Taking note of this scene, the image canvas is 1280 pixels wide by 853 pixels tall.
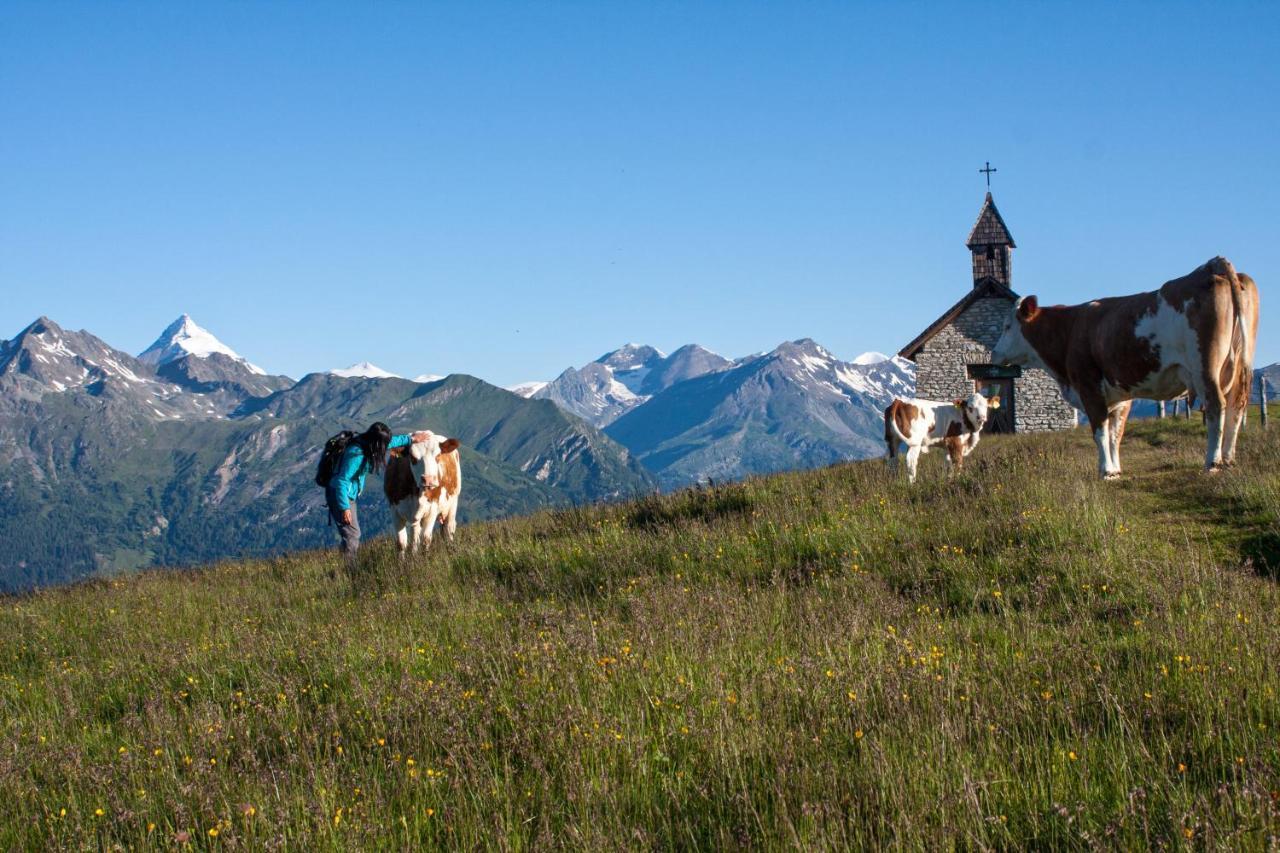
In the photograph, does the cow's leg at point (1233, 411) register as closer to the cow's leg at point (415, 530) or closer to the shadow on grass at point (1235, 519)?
the shadow on grass at point (1235, 519)

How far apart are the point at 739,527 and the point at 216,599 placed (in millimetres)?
6107

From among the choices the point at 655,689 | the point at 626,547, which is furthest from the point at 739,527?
the point at 655,689

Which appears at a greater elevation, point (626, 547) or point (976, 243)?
point (976, 243)

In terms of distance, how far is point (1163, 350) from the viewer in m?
13.1

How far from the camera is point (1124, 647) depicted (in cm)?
657

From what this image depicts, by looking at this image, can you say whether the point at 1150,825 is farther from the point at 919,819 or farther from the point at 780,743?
the point at 780,743

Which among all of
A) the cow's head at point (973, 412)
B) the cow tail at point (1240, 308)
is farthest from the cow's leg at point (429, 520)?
the cow tail at point (1240, 308)

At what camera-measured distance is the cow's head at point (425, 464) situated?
1535 cm

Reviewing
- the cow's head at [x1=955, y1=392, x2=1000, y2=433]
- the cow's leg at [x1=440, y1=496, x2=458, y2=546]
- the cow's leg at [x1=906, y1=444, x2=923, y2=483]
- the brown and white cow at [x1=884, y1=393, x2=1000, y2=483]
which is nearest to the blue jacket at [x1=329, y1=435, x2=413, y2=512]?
the cow's leg at [x1=440, y1=496, x2=458, y2=546]

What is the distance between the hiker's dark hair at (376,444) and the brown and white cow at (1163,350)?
897cm

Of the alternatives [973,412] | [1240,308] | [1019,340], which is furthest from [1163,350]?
[973,412]

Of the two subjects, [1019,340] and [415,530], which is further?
[1019,340]

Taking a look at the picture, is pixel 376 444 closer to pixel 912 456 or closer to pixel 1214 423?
pixel 912 456

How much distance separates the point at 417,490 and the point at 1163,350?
32.4 feet
